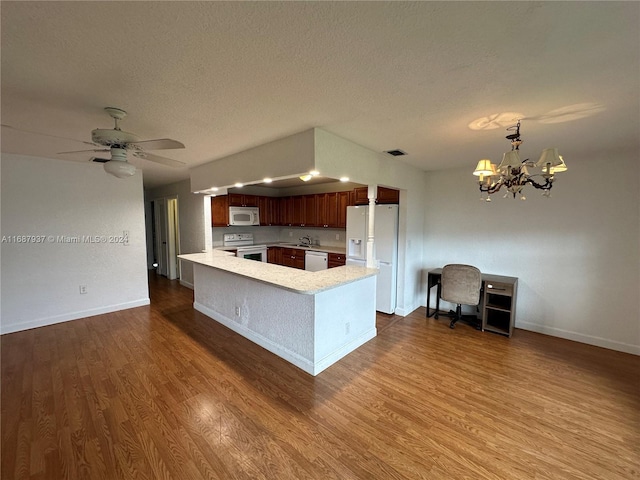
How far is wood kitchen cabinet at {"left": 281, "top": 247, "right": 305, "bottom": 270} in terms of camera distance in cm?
571

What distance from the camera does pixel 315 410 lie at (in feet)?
6.99

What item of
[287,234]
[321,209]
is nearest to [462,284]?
[321,209]

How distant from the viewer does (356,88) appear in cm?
167

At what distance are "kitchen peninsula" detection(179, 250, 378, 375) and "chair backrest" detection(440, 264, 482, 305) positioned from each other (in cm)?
123

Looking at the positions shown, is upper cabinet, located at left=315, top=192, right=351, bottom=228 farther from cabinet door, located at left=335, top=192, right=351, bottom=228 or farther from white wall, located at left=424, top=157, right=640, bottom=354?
white wall, located at left=424, top=157, right=640, bottom=354

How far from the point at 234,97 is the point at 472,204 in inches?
149

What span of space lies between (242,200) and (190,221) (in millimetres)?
1160

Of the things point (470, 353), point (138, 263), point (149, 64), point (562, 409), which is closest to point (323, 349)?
point (470, 353)

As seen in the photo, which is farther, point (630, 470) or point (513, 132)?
point (513, 132)

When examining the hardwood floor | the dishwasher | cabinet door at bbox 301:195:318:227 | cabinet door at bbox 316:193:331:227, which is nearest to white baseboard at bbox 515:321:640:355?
the hardwood floor

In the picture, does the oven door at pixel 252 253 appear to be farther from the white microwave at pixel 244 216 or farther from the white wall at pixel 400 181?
the white wall at pixel 400 181

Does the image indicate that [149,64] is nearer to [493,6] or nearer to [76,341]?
[493,6]

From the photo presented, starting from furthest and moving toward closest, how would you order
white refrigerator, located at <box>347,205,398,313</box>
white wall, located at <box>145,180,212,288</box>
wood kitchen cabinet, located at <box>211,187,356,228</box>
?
wood kitchen cabinet, located at <box>211,187,356,228</box>
white wall, located at <box>145,180,212,288</box>
white refrigerator, located at <box>347,205,398,313</box>

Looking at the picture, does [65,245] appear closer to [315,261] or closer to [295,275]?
[295,275]
